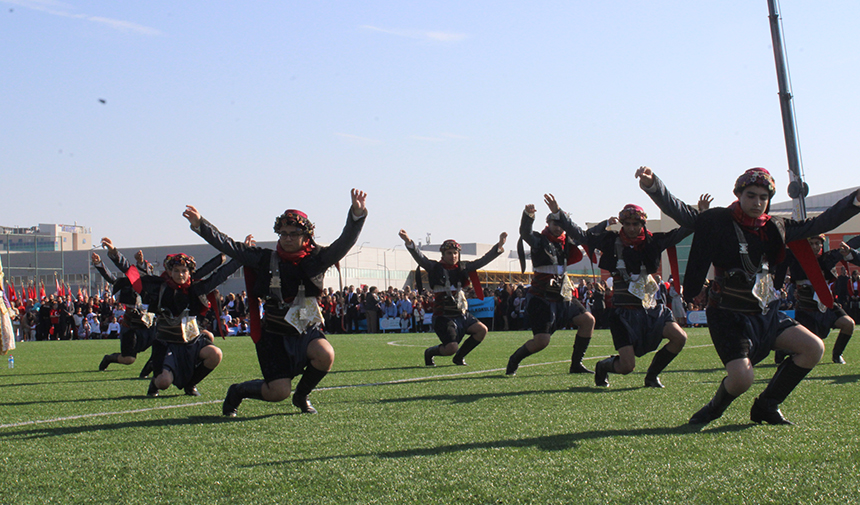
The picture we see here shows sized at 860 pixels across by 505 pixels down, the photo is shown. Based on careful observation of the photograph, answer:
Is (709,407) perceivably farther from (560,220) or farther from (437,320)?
(437,320)

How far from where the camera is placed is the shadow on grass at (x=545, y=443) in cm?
476

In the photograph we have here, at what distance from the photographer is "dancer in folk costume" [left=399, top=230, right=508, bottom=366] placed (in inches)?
482

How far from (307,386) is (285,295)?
84 cm

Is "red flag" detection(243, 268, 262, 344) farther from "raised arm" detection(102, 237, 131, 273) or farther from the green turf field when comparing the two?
"raised arm" detection(102, 237, 131, 273)

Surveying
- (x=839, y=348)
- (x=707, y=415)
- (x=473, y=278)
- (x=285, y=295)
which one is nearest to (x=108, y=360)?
(x=473, y=278)

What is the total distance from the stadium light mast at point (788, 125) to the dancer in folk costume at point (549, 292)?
610cm

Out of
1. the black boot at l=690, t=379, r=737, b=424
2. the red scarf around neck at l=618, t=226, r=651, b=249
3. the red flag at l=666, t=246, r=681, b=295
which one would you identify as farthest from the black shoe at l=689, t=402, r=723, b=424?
the red scarf around neck at l=618, t=226, r=651, b=249

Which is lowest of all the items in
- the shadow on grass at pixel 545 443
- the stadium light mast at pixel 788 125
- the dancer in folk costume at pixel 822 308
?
the shadow on grass at pixel 545 443

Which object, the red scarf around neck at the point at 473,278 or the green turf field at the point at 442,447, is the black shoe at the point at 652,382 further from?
the red scarf around neck at the point at 473,278

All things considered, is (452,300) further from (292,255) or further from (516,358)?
(292,255)

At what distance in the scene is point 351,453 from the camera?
16.0ft

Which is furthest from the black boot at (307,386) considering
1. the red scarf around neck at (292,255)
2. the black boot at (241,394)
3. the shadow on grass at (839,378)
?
the shadow on grass at (839,378)

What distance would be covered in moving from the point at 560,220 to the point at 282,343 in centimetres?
341

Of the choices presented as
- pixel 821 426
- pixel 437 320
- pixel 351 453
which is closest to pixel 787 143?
pixel 437 320
